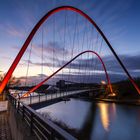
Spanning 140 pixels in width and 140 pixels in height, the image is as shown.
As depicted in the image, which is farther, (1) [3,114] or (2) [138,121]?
(2) [138,121]

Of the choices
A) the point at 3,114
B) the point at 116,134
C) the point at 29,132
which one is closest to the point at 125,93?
the point at 116,134

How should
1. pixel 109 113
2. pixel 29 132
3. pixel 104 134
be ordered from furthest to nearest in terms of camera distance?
pixel 109 113 < pixel 104 134 < pixel 29 132

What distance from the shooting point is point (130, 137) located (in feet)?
45.8

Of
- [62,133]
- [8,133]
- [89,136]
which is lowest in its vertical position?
[89,136]

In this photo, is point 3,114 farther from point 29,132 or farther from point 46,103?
point 29,132

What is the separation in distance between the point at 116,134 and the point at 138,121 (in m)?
5.36

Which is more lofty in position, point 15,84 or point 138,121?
point 15,84

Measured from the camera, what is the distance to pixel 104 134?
48.9ft

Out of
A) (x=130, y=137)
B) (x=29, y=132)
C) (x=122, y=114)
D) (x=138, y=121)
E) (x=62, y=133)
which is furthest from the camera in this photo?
(x=122, y=114)

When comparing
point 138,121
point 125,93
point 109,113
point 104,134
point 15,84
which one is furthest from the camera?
point 15,84

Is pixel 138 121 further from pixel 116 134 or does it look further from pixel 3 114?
pixel 3 114

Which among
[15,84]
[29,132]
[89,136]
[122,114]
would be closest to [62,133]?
[29,132]

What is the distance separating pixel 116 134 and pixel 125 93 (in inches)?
1054

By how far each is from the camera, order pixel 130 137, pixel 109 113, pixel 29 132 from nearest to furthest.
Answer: pixel 29 132 → pixel 130 137 → pixel 109 113
